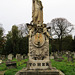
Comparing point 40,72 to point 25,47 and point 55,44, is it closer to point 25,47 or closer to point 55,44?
point 25,47

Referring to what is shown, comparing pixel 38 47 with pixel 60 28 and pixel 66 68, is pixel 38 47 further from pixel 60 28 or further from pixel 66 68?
pixel 60 28

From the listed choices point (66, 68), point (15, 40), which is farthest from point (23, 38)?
point (66, 68)

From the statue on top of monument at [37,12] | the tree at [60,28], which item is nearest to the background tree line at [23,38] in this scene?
the tree at [60,28]

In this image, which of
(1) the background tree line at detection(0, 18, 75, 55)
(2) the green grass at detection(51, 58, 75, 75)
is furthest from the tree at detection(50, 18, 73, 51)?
(2) the green grass at detection(51, 58, 75, 75)

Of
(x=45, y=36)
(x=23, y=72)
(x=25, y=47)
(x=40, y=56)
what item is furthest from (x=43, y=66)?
(x=25, y=47)

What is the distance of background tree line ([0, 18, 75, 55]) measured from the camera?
35.9 m

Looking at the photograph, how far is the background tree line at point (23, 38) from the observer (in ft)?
118

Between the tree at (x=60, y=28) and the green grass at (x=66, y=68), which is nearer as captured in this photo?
the green grass at (x=66, y=68)

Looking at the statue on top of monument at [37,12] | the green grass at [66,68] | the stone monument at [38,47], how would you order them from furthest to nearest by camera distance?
the green grass at [66,68] → the statue on top of monument at [37,12] → the stone monument at [38,47]

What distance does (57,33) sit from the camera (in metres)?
44.7

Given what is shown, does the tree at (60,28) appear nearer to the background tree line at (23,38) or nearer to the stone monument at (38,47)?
the background tree line at (23,38)

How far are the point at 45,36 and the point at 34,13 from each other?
1939 millimetres

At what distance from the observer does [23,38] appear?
3878 centimetres

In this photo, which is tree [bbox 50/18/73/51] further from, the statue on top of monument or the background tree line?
the statue on top of monument
